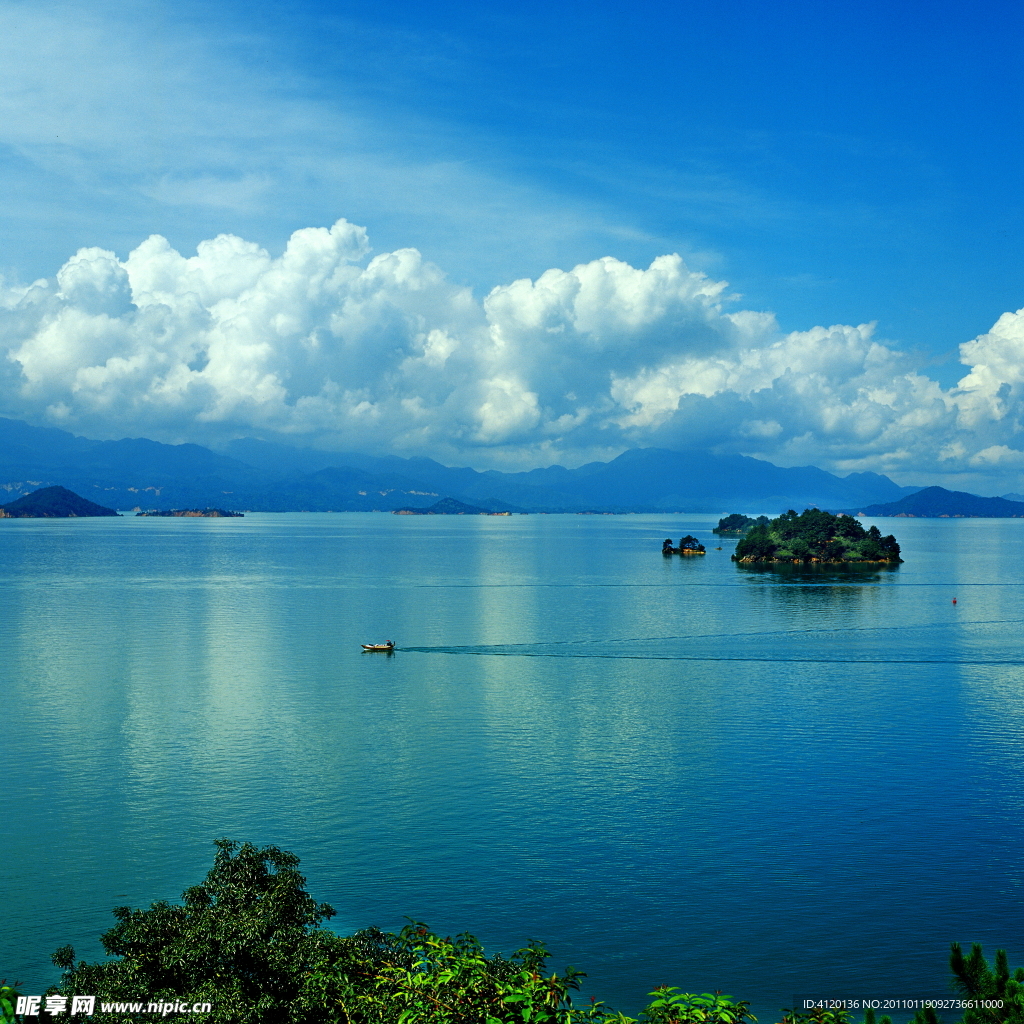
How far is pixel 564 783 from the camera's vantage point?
3728 centimetres

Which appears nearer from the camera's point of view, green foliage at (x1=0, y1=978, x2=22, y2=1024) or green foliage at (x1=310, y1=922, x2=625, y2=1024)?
green foliage at (x1=310, y1=922, x2=625, y2=1024)

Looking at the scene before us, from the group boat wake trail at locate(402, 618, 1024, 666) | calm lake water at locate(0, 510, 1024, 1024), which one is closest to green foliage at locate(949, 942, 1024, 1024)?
calm lake water at locate(0, 510, 1024, 1024)

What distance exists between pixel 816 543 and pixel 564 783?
12943 centimetres

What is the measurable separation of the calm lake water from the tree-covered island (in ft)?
241

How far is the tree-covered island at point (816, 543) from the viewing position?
15575cm

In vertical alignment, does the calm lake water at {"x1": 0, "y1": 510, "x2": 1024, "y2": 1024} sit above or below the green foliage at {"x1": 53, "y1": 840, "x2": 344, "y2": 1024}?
below

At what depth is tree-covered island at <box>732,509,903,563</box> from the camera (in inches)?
6132

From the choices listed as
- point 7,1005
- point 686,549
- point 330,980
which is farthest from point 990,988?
point 686,549

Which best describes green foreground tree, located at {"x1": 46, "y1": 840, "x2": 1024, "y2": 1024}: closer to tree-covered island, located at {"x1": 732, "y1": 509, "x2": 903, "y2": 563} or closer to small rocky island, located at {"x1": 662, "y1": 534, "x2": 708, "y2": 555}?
tree-covered island, located at {"x1": 732, "y1": 509, "x2": 903, "y2": 563}

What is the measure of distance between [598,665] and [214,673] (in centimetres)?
2463

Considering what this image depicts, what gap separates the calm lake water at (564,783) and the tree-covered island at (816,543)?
73.5 m

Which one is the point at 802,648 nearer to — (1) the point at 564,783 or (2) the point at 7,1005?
(1) the point at 564,783

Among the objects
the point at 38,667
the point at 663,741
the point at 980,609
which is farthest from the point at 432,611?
the point at 980,609

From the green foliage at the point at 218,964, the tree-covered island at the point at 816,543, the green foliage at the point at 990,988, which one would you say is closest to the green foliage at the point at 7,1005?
the green foliage at the point at 218,964
